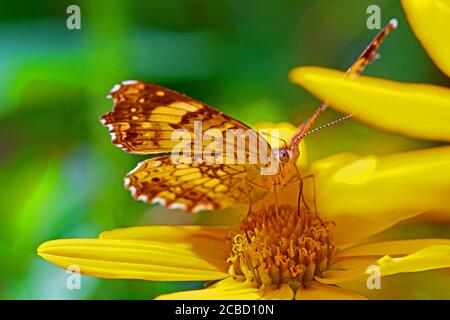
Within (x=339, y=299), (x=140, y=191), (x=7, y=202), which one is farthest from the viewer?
(x=7, y=202)

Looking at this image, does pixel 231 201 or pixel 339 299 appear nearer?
pixel 339 299

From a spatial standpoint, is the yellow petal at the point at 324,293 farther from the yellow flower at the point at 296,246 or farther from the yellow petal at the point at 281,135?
the yellow petal at the point at 281,135

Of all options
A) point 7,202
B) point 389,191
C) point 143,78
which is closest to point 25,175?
point 7,202

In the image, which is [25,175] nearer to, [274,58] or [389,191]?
[274,58]

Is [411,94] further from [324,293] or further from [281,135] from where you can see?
[324,293]

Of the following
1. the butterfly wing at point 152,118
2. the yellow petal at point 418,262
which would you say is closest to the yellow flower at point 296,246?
the yellow petal at point 418,262

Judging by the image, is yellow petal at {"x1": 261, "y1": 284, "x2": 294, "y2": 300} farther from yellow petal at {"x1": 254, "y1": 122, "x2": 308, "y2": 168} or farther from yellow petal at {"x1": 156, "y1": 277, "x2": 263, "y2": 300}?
yellow petal at {"x1": 254, "y1": 122, "x2": 308, "y2": 168}
